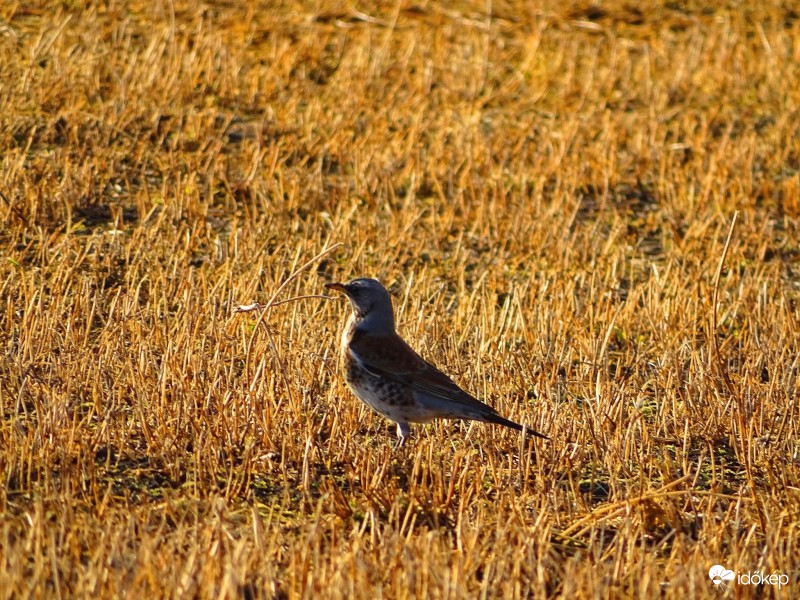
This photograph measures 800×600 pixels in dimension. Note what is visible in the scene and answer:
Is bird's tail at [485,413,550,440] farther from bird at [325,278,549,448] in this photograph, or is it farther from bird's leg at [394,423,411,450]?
bird's leg at [394,423,411,450]

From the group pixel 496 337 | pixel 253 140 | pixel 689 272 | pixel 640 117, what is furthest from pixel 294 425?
pixel 640 117

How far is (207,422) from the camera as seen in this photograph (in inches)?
259

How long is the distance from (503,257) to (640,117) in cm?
402

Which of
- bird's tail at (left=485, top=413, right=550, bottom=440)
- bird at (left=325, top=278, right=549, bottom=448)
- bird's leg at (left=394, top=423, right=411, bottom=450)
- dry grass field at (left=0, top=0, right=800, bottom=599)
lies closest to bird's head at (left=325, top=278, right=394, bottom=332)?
bird at (left=325, top=278, right=549, bottom=448)

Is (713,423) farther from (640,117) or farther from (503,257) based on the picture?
(640,117)

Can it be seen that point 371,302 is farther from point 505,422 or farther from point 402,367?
point 505,422

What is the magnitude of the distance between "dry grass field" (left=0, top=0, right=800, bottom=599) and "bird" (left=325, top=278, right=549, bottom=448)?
0.72 feet

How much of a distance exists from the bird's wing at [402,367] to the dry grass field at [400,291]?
0.31m

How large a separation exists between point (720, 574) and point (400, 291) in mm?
4615

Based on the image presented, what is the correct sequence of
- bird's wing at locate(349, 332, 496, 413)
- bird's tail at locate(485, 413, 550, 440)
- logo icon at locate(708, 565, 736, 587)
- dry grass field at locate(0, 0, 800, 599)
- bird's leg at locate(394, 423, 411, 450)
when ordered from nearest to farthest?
1. logo icon at locate(708, 565, 736, 587)
2. dry grass field at locate(0, 0, 800, 599)
3. bird's tail at locate(485, 413, 550, 440)
4. bird's wing at locate(349, 332, 496, 413)
5. bird's leg at locate(394, 423, 411, 450)

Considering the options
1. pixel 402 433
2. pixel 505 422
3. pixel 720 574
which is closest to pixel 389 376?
pixel 402 433

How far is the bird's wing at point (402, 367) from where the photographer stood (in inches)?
265

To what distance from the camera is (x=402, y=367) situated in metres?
6.85

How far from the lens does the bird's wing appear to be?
6738 mm
